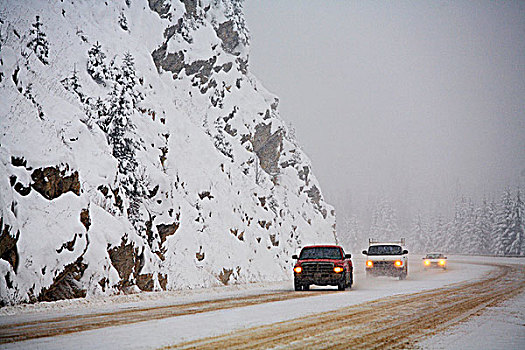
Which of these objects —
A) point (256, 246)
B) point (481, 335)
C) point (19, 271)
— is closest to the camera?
point (481, 335)

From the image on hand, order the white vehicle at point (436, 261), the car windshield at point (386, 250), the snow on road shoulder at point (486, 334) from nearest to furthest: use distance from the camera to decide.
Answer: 1. the snow on road shoulder at point (486, 334)
2. the car windshield at point (386, 250)
3. the white vehicle at point (436, 261)

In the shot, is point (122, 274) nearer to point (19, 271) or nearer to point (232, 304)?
point (19, 271)

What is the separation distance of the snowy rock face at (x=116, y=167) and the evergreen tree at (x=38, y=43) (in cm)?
10

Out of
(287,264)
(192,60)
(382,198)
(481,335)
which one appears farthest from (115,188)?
(382,198)

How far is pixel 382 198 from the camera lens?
162 metres

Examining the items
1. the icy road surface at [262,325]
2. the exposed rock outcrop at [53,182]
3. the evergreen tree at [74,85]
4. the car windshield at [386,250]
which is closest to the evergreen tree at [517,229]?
the car windshield at [386,250]

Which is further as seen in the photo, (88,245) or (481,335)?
(88,245)

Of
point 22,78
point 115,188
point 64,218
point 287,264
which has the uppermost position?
point 22,78

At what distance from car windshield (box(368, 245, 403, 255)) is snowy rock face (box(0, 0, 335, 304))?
313 inches

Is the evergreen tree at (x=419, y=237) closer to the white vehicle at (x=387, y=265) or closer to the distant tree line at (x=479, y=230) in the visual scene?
the distant tree line at (x=479, y=230)

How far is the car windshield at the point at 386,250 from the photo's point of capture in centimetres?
3231

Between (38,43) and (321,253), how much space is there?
676 inches

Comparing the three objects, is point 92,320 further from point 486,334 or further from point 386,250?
point 386,250

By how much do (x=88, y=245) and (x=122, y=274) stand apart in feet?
8.55
